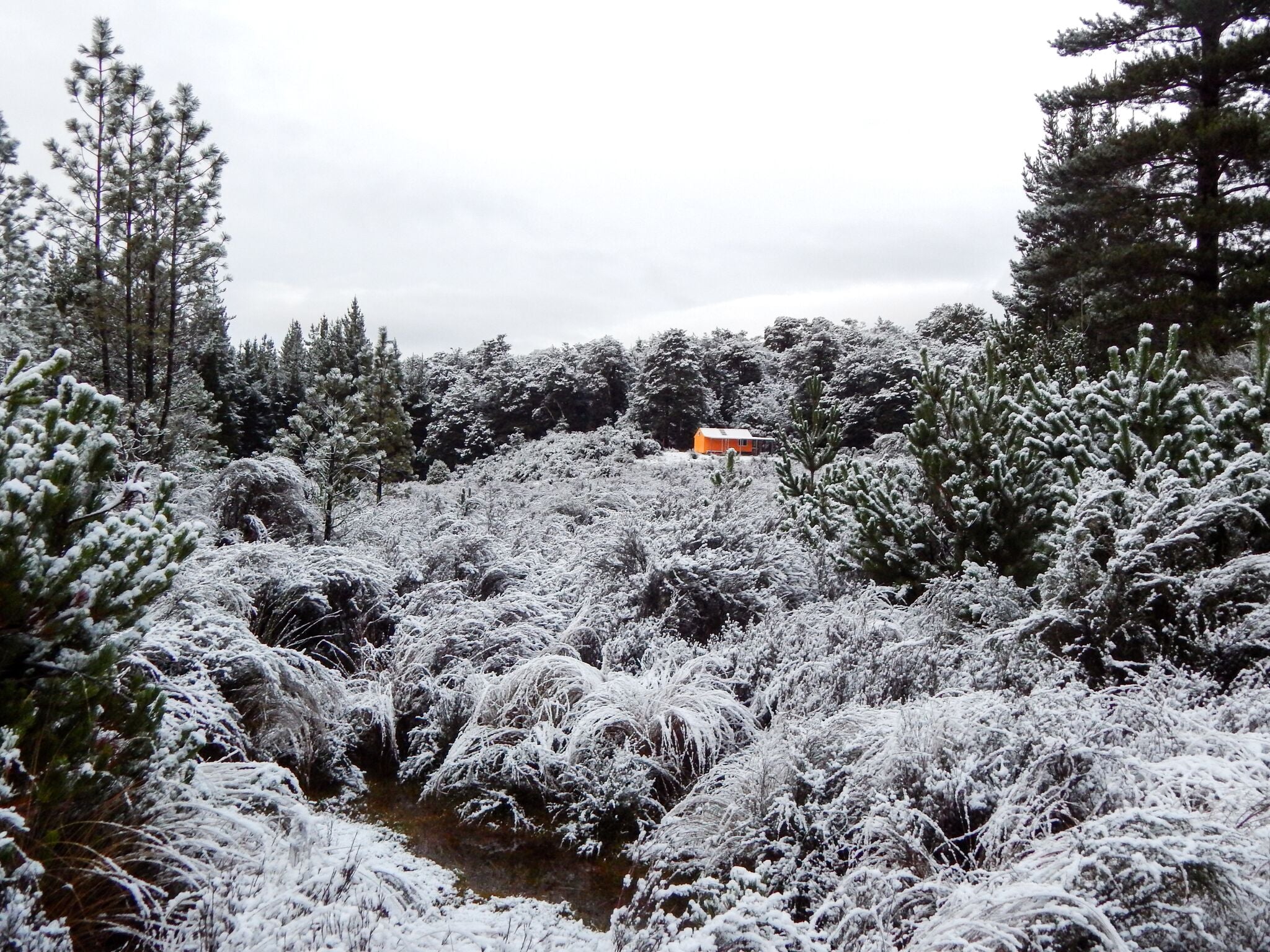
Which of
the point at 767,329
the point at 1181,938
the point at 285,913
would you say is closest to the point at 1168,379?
the point at 1181,938

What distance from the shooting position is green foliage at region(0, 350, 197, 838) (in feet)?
6.66

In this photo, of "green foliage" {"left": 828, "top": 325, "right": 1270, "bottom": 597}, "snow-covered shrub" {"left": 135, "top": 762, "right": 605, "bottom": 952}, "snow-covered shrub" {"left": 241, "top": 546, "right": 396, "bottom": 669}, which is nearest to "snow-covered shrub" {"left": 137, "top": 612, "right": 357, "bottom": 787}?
"snow-covered shrub" {"left": 135, "top": 762, "right": 605, "bottom": 952}

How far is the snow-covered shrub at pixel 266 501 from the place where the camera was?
7934 millimetres

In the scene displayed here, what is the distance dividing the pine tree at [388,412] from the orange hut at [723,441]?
11.9 metres

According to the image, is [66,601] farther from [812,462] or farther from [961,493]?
[812,462]

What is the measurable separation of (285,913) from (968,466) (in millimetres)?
4684

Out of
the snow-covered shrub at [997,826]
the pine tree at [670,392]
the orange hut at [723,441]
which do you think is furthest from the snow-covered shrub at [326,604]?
the pine tree at [670,392]

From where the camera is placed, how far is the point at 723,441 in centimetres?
3170

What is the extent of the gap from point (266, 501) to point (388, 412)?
45.6ft

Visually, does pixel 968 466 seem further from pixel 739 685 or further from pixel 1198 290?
pixel 1198 290

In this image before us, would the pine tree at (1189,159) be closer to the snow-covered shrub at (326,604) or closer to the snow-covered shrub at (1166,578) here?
the snow-covered shrub at (1166,578)

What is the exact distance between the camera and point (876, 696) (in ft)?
12.0

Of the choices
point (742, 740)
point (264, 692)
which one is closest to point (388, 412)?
point (264, 692)

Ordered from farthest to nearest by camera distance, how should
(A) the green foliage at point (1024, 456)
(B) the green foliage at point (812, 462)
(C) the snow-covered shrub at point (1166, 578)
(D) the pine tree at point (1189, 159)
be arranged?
1. (D) the pine tree at point (1189, 159)
2. (B) the green foliage at point (812, 462)
3. (A) the green foliage at point (1024, 456)
4. (C) the snow-covered shrub at point (1166, 578)
